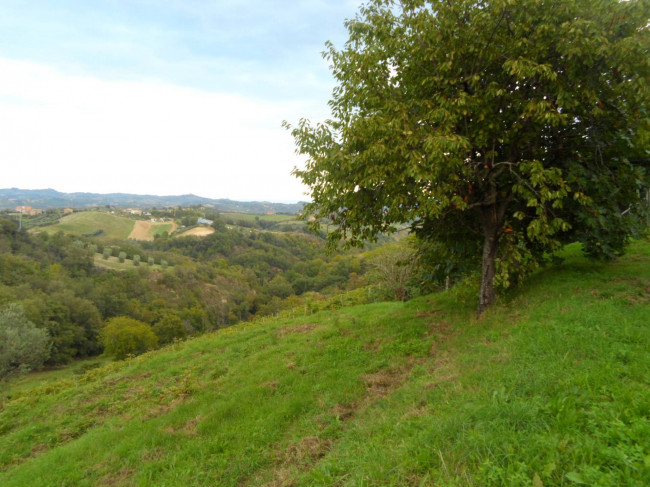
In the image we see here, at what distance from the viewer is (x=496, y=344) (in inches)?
228

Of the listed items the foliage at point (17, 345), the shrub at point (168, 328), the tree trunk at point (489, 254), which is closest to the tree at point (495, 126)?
the tree trunk at point (489, 254)

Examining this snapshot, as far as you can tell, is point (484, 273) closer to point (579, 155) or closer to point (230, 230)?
point (579, 155)

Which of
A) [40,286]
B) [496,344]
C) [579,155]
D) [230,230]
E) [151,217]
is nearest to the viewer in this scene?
[496,344]

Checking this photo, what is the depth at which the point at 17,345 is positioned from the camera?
917 inches

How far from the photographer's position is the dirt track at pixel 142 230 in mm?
115500

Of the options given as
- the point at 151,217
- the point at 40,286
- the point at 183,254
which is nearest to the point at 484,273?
the point at 40,286

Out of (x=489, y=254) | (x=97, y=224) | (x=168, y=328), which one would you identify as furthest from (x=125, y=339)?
(x=97, y=224)

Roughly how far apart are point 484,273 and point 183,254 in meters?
108

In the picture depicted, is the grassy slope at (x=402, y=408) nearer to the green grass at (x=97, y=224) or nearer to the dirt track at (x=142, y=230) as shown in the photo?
the dirt track at (x=142, y=230)

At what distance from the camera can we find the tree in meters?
5.69

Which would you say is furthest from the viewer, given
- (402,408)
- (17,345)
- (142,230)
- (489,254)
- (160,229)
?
(160,229)

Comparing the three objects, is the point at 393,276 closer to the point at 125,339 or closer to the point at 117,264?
the point at 125,339

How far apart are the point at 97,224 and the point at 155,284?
70.8m

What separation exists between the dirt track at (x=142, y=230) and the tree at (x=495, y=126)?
406 ft
